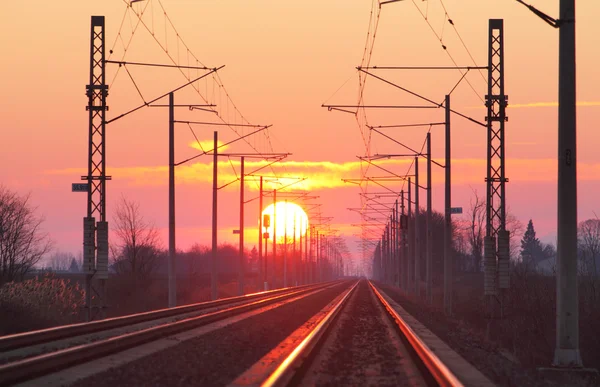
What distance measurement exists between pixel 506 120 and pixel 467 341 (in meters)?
12.6

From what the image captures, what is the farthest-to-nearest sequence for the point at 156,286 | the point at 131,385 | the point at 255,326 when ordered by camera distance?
the point at 156,286, the point at 255,326, the point at 131,385


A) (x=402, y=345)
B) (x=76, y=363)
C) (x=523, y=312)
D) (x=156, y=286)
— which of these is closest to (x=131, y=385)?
(x=76, y=363)

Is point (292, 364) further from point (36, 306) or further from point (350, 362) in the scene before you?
point (36, 306)

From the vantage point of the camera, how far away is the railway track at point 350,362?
14.9m

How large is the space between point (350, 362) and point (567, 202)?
5276 mm

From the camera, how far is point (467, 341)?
26.4 meters

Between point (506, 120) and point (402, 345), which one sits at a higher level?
point (506, 120)

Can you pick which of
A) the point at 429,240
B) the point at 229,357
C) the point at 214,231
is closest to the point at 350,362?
the point at 229,357

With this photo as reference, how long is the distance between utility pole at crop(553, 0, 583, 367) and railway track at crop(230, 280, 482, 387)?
8.49 ft

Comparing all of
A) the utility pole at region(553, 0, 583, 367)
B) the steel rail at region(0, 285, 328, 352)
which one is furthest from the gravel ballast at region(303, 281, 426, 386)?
the steel rail at region(0, 285, 328, 352)

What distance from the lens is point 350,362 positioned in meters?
18.5

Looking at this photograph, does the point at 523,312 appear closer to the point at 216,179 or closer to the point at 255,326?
the point at 255,326

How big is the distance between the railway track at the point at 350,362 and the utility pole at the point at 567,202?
259cm

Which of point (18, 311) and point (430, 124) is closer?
point (18, 311)
